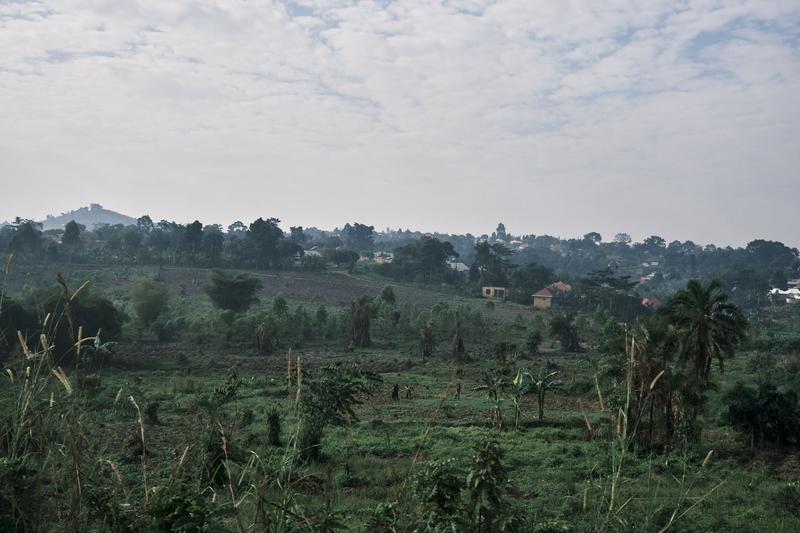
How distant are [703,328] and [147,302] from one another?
41210mm

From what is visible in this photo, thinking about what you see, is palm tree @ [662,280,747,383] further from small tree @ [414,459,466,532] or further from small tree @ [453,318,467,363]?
small tree @ [453,318,467,363]

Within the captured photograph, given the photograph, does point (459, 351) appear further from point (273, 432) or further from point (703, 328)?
point (273, 432)

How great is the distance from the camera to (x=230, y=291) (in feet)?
182

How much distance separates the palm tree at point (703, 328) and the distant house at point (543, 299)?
53058mm

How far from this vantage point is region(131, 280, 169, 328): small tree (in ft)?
162

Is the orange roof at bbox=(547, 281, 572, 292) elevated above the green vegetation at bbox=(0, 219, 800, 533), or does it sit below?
above

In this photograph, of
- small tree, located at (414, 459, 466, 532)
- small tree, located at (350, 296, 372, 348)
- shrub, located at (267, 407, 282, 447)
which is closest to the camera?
small tree, located at (414, 459, 466, 532)

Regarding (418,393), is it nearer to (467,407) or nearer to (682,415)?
(467,407)

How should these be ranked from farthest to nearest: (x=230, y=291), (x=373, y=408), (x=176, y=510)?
(x=230, y=291) < (x=373, y=408) < (x=176, y=510)

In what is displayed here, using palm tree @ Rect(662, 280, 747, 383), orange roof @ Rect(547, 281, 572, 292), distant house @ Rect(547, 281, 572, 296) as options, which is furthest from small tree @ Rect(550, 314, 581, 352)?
orange roof @ Rect(547, 281, 572, 292)

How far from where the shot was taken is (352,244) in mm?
148750

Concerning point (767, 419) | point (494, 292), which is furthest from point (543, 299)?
point (767, 419)

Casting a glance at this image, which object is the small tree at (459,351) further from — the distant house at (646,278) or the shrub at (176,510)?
the distant house at (646,278)

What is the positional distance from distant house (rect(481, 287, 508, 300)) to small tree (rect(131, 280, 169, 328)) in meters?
43.6
